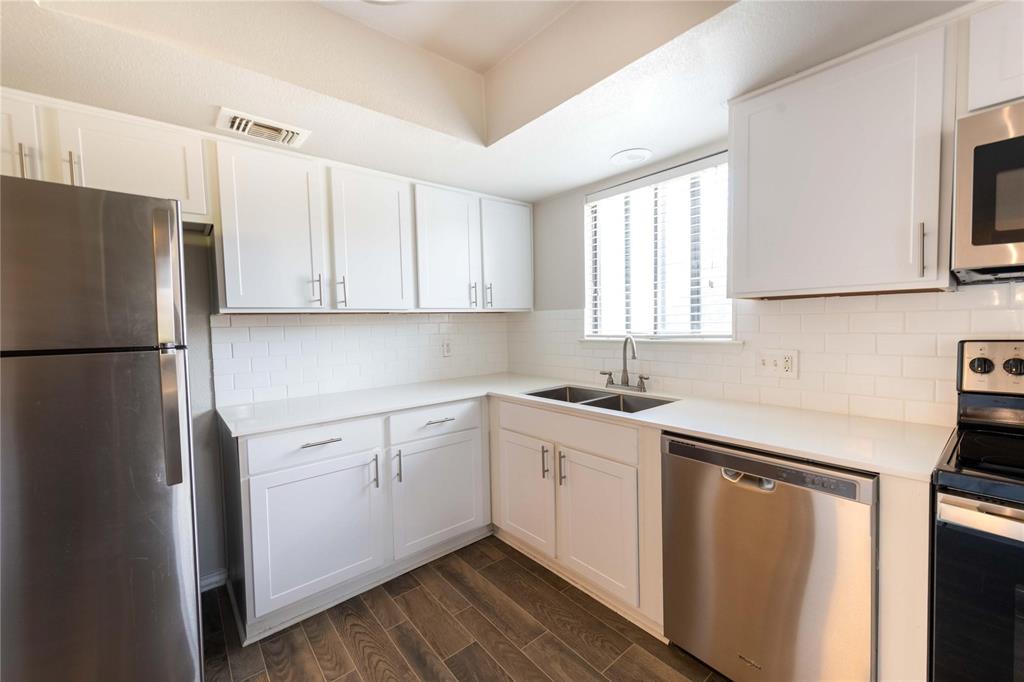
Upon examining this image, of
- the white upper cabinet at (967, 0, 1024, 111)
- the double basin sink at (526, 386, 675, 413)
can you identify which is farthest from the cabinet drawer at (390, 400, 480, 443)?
the white upper cabinet at (967, 0, 1024, 111)

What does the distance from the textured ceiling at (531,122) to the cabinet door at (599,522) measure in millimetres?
1506

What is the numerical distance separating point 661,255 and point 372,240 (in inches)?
64.5

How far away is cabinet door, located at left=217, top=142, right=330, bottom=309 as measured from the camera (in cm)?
194

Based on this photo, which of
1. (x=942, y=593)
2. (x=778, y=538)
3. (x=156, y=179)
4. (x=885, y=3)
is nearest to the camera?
(x=942, y=593)

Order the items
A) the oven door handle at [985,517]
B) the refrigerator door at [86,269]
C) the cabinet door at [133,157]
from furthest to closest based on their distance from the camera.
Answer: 1. the cabinet door at [133,157]
2. the refrigerator door at [86,269]
3. the oven door handle at [985,517]

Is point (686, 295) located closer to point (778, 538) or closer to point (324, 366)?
point (778, 538)

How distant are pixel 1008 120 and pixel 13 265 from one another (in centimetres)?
263

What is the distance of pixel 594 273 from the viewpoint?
9.25ft

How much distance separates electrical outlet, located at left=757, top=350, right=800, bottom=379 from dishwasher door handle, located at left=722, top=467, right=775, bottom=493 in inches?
27.4

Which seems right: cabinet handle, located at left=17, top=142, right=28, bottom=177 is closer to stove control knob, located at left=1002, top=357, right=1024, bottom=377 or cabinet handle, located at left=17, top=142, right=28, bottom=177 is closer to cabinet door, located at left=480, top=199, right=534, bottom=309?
cabinet door, located at left=480, top=199, right=534, bottom=309

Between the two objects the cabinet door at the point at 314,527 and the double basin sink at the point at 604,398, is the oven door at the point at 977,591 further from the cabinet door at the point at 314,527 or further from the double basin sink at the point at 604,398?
the cabinet door at the point at 314,527

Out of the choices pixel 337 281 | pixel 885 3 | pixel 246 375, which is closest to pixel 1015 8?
pixel 885 3

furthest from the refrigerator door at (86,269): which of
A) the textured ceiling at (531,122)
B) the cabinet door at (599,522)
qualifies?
the cabinet door at (599,522)

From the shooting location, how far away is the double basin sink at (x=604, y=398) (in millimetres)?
2293
